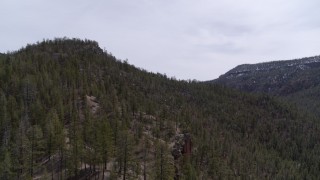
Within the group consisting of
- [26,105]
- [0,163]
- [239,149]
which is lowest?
[239,149]

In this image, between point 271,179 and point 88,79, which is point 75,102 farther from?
point 271,179

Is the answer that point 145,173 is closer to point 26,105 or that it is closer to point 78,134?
point 78,134

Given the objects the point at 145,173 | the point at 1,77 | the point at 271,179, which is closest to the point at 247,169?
the point at 271,179

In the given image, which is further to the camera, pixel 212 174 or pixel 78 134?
pixel 212 174

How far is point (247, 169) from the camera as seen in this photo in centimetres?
16312

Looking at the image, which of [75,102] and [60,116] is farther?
[75,102]

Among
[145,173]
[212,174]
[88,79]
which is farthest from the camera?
[88,79]

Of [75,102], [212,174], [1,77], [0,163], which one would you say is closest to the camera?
[0,163]

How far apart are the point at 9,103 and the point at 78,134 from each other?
39.3 meters

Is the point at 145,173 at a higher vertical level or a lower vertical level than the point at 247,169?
higher

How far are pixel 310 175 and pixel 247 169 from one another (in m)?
43.6

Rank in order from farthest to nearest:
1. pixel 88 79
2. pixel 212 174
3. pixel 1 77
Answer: pixel 88 79 → pixel 1 77 → pixel 212 174

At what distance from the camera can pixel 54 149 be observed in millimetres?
100875

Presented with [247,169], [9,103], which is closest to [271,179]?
[247,169]
